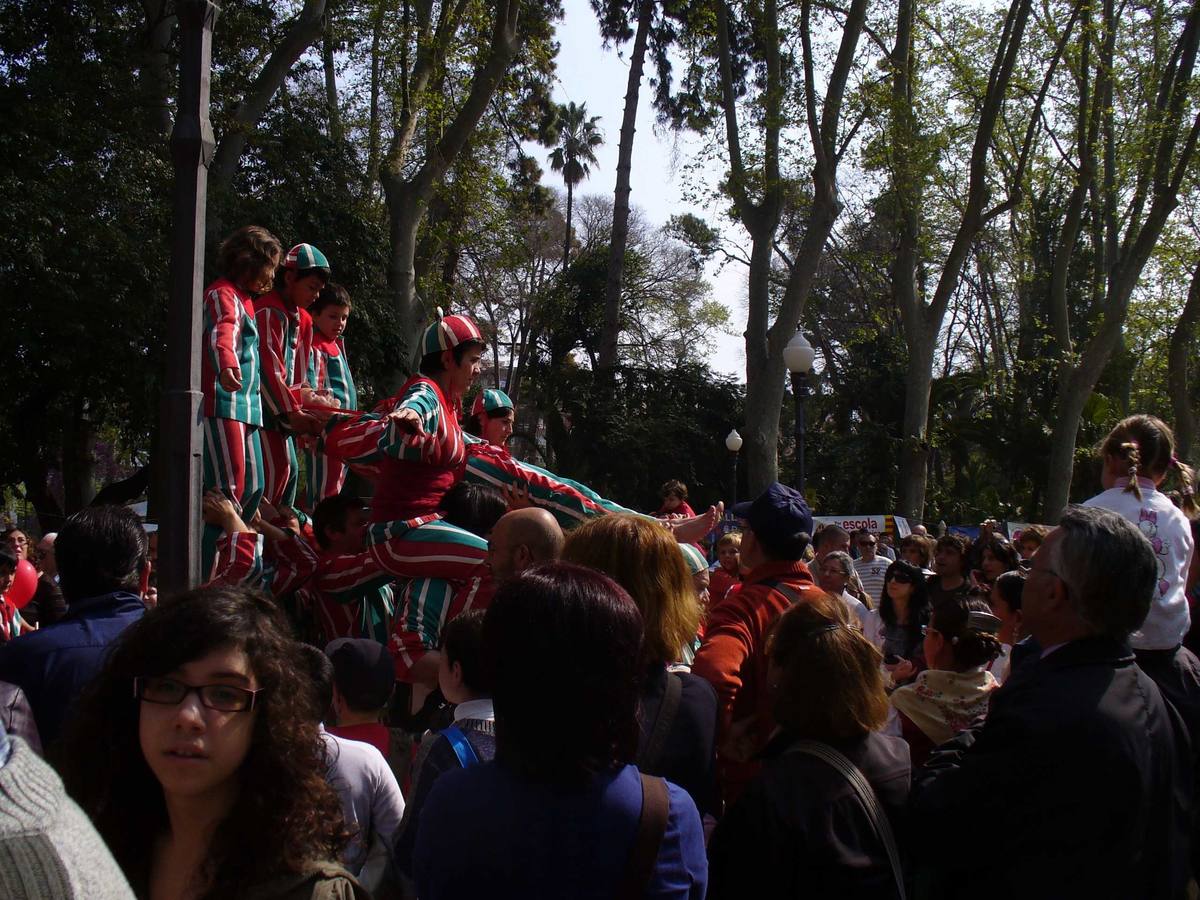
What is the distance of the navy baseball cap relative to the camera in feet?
13.5

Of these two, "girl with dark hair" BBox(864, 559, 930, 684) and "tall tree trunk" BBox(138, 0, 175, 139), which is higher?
"tall tree trunk" BBox(138, 0, 175, 139)

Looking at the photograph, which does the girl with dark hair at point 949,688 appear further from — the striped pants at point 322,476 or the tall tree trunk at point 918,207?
the tall tree trunk at point 918,207

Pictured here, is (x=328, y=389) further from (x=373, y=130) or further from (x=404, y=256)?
(x=373, y=130)

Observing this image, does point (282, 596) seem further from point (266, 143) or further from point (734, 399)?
point (734, 399)

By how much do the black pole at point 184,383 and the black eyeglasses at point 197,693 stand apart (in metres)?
2.20

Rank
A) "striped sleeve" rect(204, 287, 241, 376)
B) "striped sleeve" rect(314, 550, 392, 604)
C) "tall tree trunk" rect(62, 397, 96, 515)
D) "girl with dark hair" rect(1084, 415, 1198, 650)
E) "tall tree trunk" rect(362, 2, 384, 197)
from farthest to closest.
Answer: "tall tree trunk" rect(62, 397, 96, 515), "tall tree trunk" rect(362, 2, 384, 197), "striped sleeve" rect(314, 550, 392, 604), "striped sleeve" rect(204, 287, 241, 376), "girl with dark hair" rect(1084, 415, 1198, 650)

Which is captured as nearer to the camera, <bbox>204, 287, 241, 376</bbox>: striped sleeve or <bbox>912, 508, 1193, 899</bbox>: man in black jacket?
<bbox>912, 508, 1193, 899</bbox>: man in black jacket

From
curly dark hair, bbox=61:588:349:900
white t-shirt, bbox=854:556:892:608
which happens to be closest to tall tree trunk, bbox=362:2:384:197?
white t-shirt, bbox=854:556:892:608

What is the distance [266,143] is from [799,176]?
8.98 metres

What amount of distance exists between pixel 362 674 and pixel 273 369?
1962mm

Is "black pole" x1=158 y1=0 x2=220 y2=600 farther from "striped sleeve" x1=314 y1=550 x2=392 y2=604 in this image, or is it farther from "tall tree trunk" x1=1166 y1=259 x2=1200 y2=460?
"tall tree trunk" x1=1166 y1=259 x2=1200 y2=460

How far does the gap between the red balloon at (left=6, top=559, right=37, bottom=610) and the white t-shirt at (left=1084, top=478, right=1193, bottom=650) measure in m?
6.57

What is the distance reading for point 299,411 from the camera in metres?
5.45

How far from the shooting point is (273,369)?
5.54 meters
